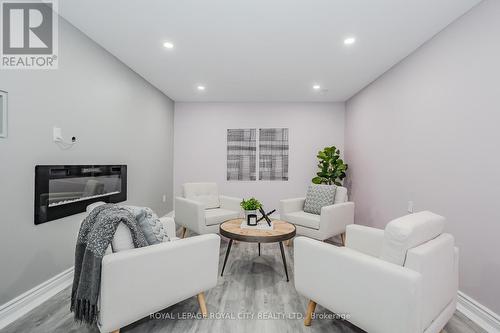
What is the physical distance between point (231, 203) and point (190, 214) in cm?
69

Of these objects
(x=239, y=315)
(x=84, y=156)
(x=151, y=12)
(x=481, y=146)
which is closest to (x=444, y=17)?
(x=481, y=146)

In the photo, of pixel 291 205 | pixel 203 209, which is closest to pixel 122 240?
pixel 203 209

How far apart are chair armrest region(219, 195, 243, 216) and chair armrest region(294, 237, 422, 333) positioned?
1.98 meters

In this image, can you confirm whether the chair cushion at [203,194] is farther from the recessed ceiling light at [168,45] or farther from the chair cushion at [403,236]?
the chair cushion at [403,236]

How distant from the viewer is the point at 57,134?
2213mm

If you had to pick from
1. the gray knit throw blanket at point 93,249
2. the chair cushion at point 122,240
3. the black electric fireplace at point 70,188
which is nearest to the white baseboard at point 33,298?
the black electric fireplace at point 70,188

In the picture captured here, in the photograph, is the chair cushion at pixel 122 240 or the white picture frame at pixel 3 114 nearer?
the chair cushion at pixel 122 240

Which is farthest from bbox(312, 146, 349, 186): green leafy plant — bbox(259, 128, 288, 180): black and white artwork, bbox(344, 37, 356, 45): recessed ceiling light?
bbox(344, 37, 356, 45): recessed ceiling light

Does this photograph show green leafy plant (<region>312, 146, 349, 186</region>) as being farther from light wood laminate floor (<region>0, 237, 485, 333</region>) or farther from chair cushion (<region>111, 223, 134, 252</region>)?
chair cushion (<region>111, 223, 134, 252</region>)

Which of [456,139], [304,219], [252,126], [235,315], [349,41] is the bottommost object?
[235,315]

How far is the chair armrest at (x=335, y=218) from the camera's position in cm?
308

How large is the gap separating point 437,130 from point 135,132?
376 cm

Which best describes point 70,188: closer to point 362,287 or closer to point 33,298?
point 33,298

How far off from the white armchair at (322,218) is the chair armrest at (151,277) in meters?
1.72
